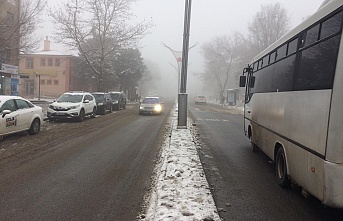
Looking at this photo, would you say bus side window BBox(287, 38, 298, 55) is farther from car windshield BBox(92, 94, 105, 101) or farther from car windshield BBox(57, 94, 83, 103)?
car windshield BBox(92, 94, 105, 101)

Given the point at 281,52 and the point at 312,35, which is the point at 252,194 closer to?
the point at 312,35

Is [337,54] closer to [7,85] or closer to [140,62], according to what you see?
[7,85]

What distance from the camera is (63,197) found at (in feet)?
16.6

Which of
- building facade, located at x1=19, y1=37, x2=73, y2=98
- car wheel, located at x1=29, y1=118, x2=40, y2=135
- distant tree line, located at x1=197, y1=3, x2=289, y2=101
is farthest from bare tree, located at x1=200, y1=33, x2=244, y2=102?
car wheel, located at x1=29, y1=118, x2=40, y2=135

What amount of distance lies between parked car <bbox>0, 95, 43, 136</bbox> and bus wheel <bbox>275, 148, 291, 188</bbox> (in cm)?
840

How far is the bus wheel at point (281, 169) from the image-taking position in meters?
5.73

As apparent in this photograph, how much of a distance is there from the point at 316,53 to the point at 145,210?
3317 mm

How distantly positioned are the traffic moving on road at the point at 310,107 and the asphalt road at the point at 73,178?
8.17 ft

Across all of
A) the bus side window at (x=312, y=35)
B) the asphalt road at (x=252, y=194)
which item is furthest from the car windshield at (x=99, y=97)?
the bus side window at (x=312, y=35)

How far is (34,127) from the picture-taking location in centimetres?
1201

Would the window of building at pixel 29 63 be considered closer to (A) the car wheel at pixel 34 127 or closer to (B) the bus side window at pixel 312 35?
(A) the car wheel at pixel 34 127

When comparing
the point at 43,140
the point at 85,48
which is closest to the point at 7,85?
the point at 85,48

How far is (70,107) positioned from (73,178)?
11.8 m

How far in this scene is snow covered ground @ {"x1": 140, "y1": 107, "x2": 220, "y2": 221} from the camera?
421 centimetres
